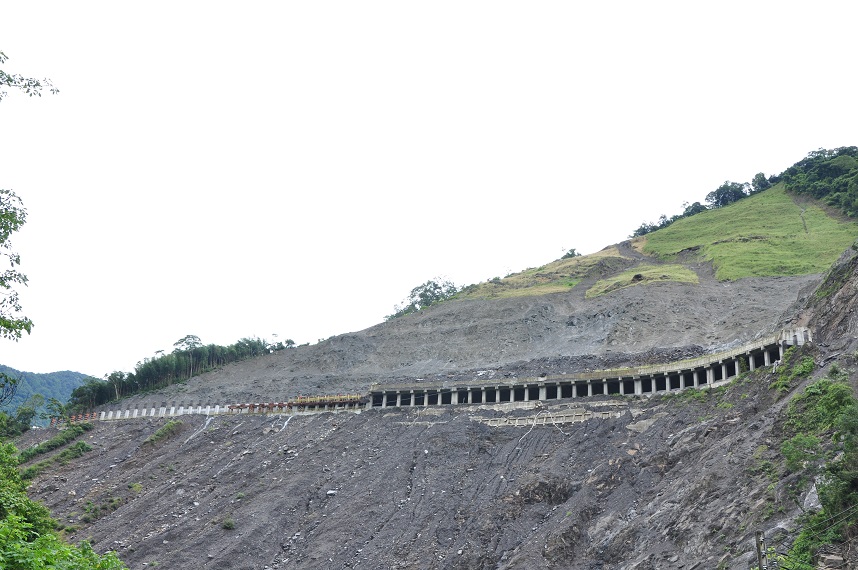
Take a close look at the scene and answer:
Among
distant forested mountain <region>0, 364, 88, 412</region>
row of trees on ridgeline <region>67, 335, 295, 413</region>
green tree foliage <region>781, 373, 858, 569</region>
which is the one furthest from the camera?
distant forested mountain <region>0, 364, 88, 412</region>

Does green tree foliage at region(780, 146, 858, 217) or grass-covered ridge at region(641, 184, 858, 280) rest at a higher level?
green tree foliage at region(780, 146, 858, 217)

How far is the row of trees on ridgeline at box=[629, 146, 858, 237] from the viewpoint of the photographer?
342 feet

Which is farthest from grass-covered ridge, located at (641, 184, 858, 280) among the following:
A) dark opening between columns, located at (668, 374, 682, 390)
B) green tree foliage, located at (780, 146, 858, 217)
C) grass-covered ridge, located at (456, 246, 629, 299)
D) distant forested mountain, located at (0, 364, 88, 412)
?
distant forested mountain, located at (0, 364, 88, 412)

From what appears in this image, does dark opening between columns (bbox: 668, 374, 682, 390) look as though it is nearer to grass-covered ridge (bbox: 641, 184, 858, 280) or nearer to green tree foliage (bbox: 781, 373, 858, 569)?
green tree foliage (bbox: 781, 373, 858, 569)

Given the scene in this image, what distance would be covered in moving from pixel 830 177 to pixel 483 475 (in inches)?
3426

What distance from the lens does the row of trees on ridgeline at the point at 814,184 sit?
10438 centimetres

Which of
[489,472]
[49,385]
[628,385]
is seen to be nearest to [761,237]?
[628,385]

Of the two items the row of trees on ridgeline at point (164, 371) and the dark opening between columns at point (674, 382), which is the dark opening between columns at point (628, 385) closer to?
the dark opening between columns at point (674, 382)

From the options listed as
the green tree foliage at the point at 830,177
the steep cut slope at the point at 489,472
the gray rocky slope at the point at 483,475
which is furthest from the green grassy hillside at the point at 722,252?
the gray rocky slope at the point at 483,475

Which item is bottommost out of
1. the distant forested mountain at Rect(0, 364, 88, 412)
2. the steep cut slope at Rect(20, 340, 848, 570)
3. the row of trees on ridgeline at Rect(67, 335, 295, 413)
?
the steep cut slope at Rect(20, 340, 848, 570)

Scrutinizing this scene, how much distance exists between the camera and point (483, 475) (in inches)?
1836

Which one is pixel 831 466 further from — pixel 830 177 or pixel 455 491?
pixel 830 177

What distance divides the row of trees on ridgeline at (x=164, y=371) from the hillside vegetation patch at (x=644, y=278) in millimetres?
32690

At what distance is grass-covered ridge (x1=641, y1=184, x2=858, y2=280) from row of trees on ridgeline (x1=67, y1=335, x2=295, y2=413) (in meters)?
46.9
